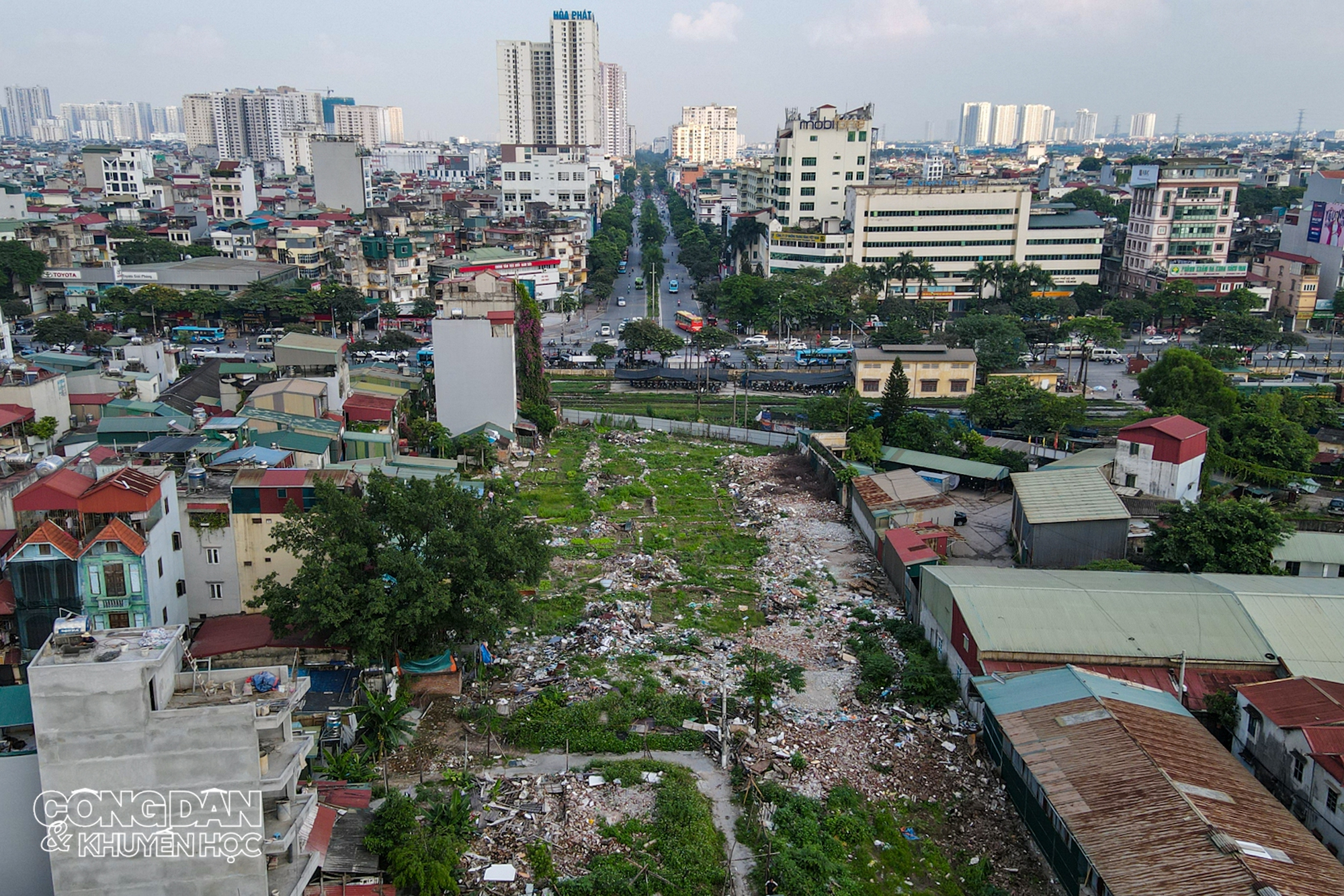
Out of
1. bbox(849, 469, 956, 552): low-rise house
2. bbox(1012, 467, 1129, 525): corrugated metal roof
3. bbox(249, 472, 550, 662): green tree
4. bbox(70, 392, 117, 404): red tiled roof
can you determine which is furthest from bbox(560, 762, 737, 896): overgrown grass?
bbox(70, 392, 117, 404): red tiled roof

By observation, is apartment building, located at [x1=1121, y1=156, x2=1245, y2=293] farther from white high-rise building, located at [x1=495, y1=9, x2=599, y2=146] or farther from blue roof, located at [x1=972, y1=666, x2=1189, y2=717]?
white high-rise building, located at [x1=495, y1=9, x2=599, y2=146]

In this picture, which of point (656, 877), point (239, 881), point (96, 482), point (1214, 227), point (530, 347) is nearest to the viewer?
point (239, 881)

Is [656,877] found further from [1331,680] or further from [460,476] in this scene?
[460,476]

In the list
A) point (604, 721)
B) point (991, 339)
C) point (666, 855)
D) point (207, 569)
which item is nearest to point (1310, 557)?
point (604, 721)

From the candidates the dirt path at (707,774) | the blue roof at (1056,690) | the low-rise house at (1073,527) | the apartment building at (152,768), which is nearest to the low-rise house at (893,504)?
the low-rise house at (1073,527)

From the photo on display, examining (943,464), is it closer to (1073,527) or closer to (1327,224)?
(1073,527)

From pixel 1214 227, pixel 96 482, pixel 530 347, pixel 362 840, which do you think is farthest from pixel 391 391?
pixel 1214 227

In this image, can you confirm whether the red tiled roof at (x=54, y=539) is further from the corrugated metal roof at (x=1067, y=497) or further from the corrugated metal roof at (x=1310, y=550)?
the corrugated metal roof at (x=1310, y=550)
